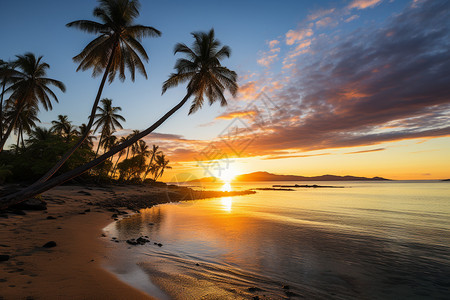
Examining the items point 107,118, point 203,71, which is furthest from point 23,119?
point 203,71

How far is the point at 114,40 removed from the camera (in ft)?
43.7

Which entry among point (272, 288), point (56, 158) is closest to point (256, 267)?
point (272, 288)

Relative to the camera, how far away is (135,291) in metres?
5.25

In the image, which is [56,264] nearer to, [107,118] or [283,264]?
[283,264]

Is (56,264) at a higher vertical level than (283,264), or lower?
higher

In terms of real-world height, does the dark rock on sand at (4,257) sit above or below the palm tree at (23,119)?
below

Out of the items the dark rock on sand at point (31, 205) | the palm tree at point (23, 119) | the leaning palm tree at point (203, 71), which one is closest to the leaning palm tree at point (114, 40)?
the leaning palm tree at point (203, 71)

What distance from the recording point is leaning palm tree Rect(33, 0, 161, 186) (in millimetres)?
12812

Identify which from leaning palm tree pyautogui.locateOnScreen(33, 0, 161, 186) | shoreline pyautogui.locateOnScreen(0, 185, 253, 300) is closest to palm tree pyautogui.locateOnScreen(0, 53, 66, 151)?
leaning palm tree pyautogui.locateOnScreen(33, 0, 161, 186)

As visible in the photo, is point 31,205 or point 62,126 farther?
point 62,126

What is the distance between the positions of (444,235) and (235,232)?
46.0ft

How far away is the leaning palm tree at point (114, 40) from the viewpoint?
42.0ft

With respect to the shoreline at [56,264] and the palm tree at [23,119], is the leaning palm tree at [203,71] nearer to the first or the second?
the shoreline at [56,264]

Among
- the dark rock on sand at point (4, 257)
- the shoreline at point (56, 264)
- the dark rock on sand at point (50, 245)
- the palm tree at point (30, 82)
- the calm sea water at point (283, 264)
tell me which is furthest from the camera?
the palm tree at point (30, 82)
